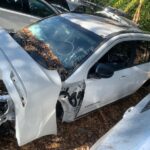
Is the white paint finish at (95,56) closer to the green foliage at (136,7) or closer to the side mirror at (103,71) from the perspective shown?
the side mirror at (103,71)

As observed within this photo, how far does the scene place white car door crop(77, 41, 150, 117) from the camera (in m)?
5.91

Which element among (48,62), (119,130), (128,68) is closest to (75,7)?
(128,68)

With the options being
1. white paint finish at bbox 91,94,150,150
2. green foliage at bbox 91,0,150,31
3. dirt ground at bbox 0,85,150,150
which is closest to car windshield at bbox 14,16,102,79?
dirt ground at bbox 0,85,150,150

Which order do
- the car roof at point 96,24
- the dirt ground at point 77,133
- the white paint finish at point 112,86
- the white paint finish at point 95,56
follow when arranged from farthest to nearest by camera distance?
the car roof at point 96,24, the white paint finish at point 112,86, the white paint finish at point 95,56, the dirt ground at point 77,133

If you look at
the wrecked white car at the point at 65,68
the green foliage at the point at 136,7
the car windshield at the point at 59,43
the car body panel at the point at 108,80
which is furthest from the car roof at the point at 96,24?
the green foliage at the point at 136,7

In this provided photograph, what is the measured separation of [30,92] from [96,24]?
93.5 inches

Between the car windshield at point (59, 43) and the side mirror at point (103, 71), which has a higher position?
the car windshield at point (59, 43)

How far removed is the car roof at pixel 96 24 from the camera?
20.8 feet

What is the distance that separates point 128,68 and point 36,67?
2.10 metres

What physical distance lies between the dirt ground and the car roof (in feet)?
5.25

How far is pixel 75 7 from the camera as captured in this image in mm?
10672

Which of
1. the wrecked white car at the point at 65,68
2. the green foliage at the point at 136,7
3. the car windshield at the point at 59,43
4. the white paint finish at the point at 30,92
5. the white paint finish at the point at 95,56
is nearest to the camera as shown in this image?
the white paint finish at the point at 30,92

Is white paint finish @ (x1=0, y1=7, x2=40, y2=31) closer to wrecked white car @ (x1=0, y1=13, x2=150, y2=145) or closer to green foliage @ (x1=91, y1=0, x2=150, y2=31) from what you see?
wrecked white car @ (x1=0, y1=13, x2=150, y2=145)

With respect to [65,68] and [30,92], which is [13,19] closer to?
[65,68]
